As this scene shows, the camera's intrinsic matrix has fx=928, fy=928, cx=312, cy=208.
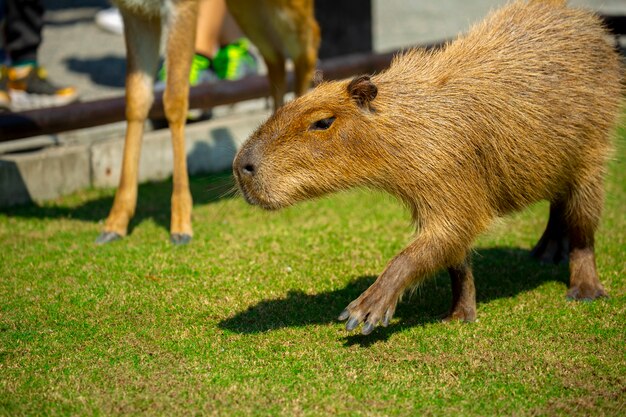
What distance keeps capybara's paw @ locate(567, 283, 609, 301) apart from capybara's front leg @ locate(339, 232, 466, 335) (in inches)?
36.2

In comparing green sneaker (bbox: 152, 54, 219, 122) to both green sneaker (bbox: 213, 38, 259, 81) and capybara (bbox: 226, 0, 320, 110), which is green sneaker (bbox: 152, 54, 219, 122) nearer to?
green sneaker (bbox: 213, 38, 259, 81)

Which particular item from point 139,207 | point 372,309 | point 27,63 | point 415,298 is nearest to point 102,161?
point 139,207

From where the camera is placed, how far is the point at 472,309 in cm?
447

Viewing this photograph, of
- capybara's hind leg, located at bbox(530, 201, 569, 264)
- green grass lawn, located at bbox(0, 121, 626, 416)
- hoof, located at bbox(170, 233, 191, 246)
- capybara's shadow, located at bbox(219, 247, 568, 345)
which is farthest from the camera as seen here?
hoof, located at bbox(170, 233, 191, 246)

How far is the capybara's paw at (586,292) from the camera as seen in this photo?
15.6 ft

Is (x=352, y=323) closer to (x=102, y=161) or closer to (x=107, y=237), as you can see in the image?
(x=107, y=237)

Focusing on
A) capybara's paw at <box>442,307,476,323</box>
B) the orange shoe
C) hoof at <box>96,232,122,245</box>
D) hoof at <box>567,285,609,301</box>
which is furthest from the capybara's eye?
the orange shoe

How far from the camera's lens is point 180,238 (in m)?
5.80

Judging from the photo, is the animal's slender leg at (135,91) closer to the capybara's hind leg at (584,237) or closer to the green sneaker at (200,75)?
the green sneaker at (200,75)

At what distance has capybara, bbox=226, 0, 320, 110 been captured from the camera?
7.03 meters

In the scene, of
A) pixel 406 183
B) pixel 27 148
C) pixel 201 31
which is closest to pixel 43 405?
pixel 406 183

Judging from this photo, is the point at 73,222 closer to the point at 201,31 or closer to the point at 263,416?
the point at 201,31

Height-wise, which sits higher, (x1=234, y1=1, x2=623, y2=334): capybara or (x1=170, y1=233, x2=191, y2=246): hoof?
(x1=234, y1=1, x2=623, y2=334): capybara

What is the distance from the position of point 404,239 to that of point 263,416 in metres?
2.60
